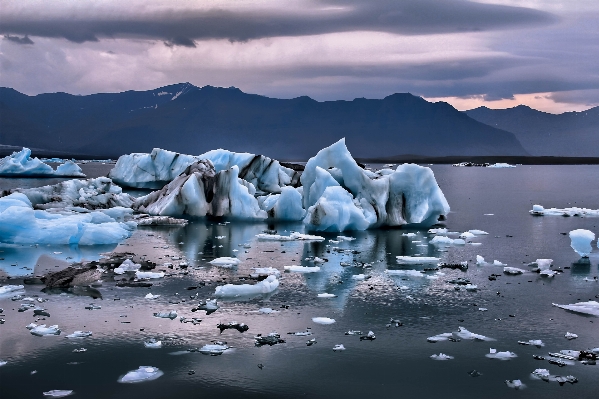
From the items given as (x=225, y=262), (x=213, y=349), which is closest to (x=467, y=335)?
(x=213, y=349)

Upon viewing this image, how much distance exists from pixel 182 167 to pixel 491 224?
71.0ft

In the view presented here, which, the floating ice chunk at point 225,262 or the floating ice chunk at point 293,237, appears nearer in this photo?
the floating ice chunk at point 225,262

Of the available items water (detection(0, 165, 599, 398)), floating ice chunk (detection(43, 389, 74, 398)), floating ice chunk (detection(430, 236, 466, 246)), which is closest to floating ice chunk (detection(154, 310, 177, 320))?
water (detection(0, 165, 599, 398))

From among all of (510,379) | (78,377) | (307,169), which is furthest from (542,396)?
(307,169)

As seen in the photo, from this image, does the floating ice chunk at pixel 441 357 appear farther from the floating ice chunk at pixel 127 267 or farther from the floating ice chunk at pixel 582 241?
the floating ice chunk at pixel 582 241

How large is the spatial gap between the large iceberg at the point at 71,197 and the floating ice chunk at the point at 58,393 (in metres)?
18.6

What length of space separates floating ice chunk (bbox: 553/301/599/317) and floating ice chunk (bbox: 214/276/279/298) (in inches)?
208

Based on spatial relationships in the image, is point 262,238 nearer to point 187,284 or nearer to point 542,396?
point 187,284

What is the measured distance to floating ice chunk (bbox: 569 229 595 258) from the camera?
1628 centimetres

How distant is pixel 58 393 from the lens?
7.31 meters

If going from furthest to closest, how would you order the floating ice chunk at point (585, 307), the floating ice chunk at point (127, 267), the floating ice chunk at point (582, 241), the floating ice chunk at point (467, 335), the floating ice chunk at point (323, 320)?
the floating ice chunk at point (582, 241) → the floating ice chunk at point (127, 267) → the floating ice chunk at point (585, 307) → the floating ice chunk at point (323, 320) → the floating ice chunk at point (467, 335)

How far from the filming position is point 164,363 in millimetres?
8242

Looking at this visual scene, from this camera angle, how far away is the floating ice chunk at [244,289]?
1169 centimetres

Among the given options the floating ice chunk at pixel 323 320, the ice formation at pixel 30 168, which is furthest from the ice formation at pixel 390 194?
the ice formation at pixel 30 168
